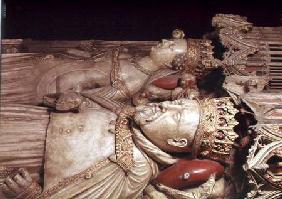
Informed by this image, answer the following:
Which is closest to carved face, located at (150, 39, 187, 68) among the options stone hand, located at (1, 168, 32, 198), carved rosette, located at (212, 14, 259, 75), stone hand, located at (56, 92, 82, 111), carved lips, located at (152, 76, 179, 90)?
carved lips, located at (152, 76, 179, 90)

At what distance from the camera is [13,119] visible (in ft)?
13.3

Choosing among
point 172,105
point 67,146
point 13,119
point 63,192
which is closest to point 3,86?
point 13,119

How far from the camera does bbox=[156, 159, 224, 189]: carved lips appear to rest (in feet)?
13.1

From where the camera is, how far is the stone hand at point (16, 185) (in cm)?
387

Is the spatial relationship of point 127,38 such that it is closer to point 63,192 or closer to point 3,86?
point 3,86

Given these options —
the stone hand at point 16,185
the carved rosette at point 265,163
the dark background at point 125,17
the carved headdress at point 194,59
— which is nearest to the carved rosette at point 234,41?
the carved headdress at point 194,59

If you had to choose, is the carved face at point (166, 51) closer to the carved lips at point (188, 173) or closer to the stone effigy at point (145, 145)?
the stone effigy at point (145, 145)

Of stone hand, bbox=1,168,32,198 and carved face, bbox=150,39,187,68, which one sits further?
carved face, bbox=150,39,187,68

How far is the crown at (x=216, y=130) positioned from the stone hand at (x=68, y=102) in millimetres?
1033

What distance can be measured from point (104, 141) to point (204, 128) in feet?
2.66

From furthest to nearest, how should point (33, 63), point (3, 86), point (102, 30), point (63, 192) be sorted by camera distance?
point (102, 30) → point (33, 63) → point (3, 86) → point (63, 192)

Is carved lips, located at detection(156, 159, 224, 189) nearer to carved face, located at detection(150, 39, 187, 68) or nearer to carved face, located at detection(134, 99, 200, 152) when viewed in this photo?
carved face, located at detection(134, 99, 200, 152)

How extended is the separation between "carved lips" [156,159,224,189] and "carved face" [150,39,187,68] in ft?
3.55

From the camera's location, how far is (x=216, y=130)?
393cm
